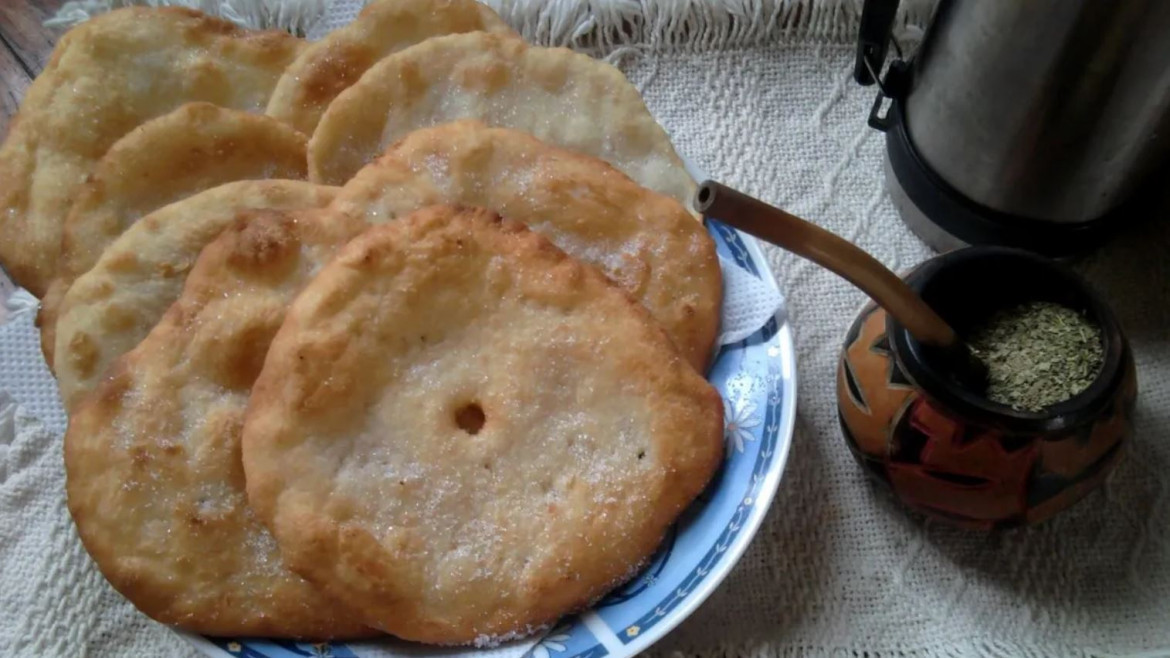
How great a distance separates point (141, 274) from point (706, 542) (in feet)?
2.00

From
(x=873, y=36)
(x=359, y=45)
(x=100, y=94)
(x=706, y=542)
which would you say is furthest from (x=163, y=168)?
(x=873, y=36)

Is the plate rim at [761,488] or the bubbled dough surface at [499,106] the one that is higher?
the bubbled dough surface at [499,106]

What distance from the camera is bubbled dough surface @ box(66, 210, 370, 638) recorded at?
0.93m

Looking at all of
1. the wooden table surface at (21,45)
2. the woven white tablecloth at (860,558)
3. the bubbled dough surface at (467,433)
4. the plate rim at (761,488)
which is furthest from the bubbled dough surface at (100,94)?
the plate rim at (761,488)

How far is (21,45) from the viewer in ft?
4.58

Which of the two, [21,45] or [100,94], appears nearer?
[100,94]

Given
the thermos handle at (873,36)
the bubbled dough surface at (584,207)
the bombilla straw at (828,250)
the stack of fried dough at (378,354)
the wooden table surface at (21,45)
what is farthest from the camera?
the wooden table surface at (21,45)

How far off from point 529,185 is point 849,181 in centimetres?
52

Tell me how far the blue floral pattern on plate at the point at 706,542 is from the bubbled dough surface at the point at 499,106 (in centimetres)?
21

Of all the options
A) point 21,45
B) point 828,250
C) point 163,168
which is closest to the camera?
point 828,250

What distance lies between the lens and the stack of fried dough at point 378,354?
0.91m

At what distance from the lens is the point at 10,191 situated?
44.3 inches

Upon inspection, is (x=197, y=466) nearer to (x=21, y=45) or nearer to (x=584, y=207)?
(x=584, y=207)

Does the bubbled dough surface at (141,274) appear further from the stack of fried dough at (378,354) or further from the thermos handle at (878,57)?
the thermos handle at (878,57)
